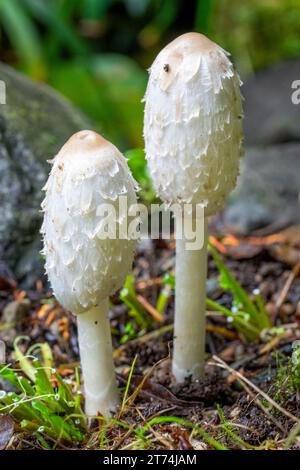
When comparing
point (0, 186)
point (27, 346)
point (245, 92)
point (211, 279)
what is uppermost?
point (245, 92)

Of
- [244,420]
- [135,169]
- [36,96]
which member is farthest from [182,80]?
[36,96]

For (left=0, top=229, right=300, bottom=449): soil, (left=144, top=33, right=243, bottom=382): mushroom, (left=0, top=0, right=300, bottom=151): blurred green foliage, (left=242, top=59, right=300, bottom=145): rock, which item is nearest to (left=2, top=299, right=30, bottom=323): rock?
(left=0, top=229, right=300, bottom=449): soil

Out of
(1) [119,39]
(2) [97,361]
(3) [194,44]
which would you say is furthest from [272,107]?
(2) [97,361]

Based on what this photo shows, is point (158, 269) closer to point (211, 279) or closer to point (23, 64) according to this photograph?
point (211, 279)

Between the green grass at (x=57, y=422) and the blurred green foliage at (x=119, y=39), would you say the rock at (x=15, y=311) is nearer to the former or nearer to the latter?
the green grass at (x=57, y=422)

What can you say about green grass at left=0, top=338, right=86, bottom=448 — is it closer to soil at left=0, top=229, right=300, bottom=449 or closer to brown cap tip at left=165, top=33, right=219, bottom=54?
soil at left=0, top=229, right=300, bottom=449

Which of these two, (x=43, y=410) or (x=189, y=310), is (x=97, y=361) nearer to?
(x=43, y=410)
